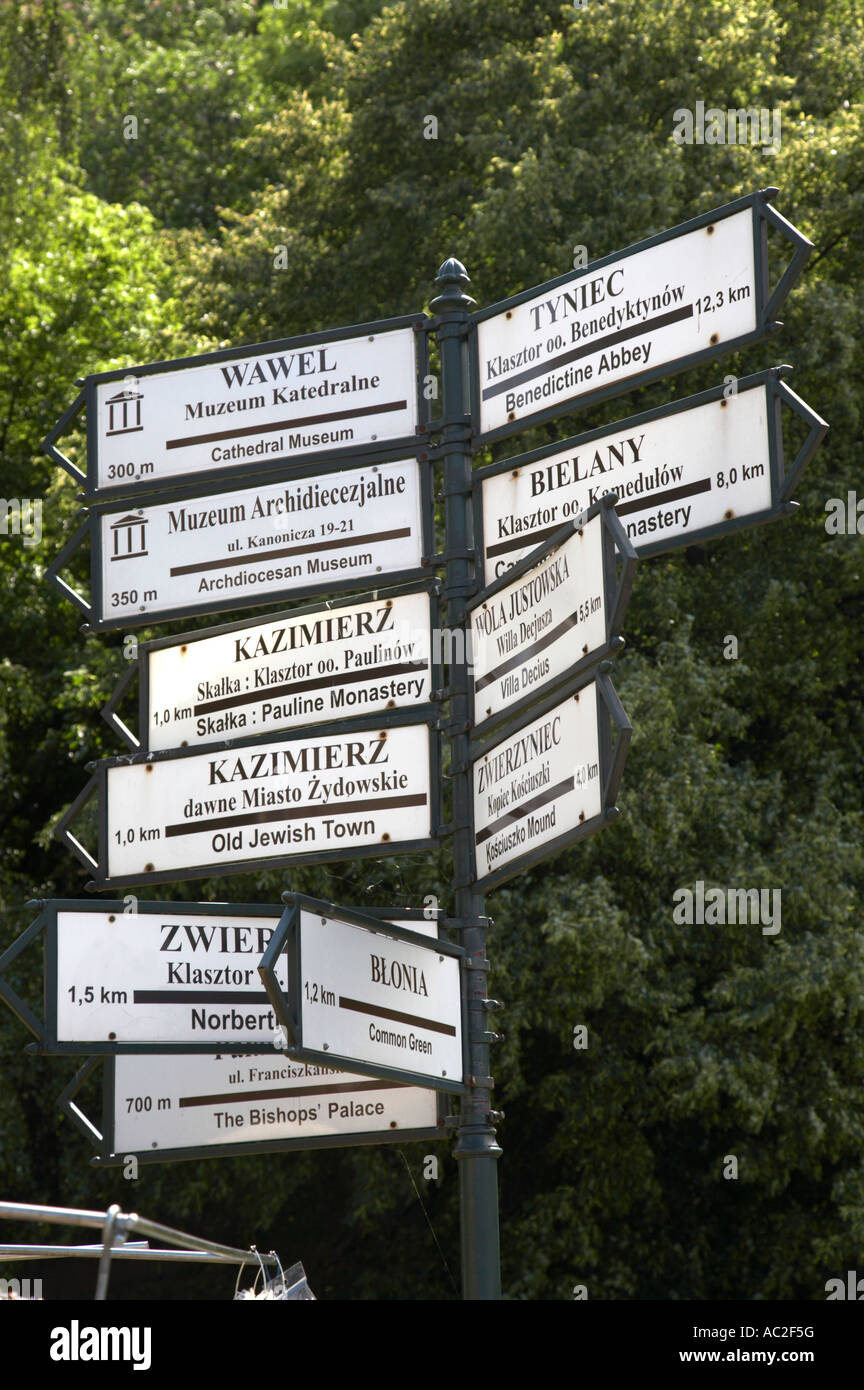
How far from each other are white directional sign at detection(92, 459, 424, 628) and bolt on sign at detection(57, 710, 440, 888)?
0.50 metres

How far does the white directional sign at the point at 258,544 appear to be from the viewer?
5.43 m

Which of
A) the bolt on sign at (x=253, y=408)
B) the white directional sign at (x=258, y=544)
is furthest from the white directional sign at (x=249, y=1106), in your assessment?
the bolt on sign at (x=253, y=408)

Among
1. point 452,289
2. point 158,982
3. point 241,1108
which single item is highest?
point 452,289

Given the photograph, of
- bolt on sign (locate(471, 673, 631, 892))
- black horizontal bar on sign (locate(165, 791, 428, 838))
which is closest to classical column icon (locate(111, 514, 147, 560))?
black horizontal bar on sign (locate(165, 791, 428, 838))

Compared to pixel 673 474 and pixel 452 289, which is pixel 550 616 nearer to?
pixel 673 474

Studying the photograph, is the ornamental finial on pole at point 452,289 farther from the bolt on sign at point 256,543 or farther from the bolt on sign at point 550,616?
the bolt on sign at point 550,616

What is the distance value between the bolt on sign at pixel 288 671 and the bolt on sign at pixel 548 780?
503 millimetres

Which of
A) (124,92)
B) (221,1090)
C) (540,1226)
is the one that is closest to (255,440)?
(221,1090)

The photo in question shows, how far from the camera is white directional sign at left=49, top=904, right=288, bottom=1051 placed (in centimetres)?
500

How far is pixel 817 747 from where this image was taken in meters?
14.3

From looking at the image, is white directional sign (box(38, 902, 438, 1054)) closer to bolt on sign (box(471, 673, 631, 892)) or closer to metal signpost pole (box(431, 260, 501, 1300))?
metal signpost pole (box(431, 260, 501, 1300))

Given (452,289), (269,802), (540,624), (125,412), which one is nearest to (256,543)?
(125,412)

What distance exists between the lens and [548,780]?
443 centimetres

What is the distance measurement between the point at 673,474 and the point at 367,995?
165 centimetres
